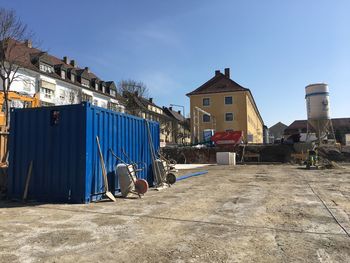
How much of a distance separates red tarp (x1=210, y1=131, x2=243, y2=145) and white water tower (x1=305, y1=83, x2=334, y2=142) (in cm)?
793

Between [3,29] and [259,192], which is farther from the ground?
[3,29]

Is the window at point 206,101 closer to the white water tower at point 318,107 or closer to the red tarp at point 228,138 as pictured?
the red tarp at point 228,138

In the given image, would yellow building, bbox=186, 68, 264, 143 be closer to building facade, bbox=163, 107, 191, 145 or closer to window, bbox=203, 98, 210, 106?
window, bbox=203, 98, 210, 106

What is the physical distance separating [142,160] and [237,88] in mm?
50061

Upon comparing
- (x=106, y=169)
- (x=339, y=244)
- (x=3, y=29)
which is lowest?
(x=339, y=244)

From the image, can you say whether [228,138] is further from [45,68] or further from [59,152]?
[59,152]

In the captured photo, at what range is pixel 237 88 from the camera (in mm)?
62062

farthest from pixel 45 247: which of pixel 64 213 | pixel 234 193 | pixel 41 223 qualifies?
pixel 234 193

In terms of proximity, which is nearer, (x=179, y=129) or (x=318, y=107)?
(x=318, y=107)

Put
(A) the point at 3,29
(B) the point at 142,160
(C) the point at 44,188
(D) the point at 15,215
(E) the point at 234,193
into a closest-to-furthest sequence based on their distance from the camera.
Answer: (D) the point at 15,215, (C) the point at 44,188, (E) the point at 234,193, (B) the point at 142,160, (A) the point at 3,29

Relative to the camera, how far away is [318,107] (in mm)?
38062

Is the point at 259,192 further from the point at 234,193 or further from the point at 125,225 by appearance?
the point at 125,225

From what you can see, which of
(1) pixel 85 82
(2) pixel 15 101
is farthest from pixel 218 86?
Answer: (2) pixel 15 101

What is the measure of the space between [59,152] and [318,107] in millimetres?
33415
